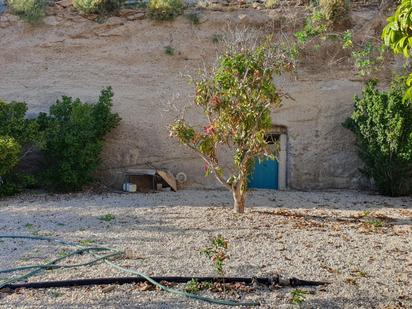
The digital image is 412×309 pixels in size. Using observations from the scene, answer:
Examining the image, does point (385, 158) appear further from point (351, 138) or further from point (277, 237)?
point (277, 237)

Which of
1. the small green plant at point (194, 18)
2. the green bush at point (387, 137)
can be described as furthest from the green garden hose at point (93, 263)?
the small green plant at point (194, 18)

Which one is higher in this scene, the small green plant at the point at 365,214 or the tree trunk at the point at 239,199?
→ the tree trunk at the point at 239,199

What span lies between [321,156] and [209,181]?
8.82ft

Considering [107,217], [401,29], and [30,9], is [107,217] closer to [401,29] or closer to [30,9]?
[401,29]

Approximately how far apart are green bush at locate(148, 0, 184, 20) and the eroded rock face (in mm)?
229

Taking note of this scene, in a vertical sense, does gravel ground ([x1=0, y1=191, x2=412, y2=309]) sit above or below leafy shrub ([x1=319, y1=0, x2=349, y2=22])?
below

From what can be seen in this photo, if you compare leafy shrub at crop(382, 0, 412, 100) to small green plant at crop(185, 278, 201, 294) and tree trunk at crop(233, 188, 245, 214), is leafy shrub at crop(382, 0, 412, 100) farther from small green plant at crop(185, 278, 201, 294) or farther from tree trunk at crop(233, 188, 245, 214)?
tree trunk at crop(233, 188, 245, 214)

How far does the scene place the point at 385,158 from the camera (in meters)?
10.8

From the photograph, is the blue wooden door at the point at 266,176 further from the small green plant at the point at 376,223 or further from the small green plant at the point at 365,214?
the small green plant at the point at 376,223

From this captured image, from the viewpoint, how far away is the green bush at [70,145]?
1059 centimetres

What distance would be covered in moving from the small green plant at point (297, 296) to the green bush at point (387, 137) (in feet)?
23.4

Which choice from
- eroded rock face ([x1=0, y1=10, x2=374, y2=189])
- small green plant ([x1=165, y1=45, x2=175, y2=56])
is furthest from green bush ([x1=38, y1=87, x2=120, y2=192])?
small green plant ([x1=165, y1=45, x2=175, y2=56])

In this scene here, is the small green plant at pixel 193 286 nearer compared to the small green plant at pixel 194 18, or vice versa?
the small green plant at pixel 193 286

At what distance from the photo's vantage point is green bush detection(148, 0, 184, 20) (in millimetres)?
14078
